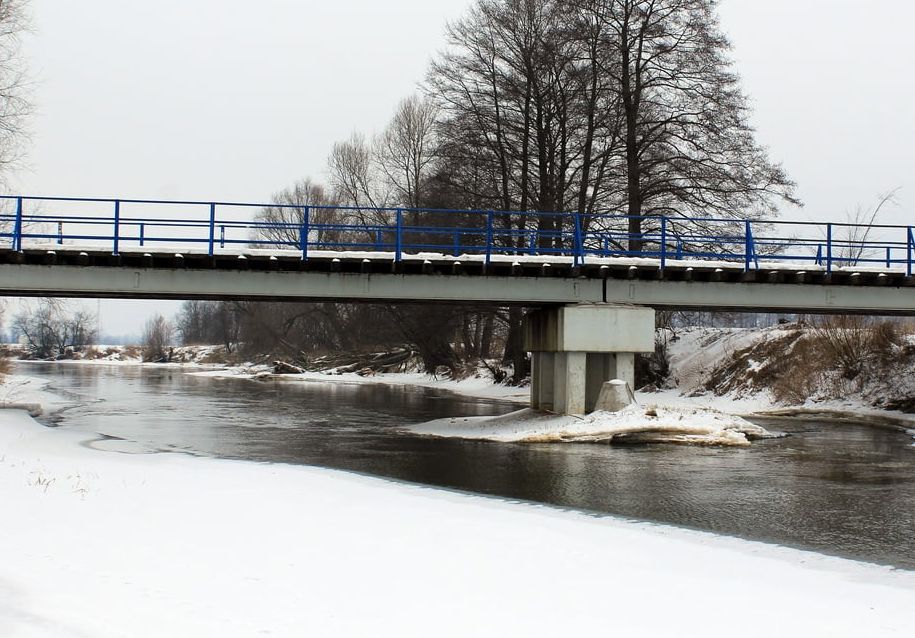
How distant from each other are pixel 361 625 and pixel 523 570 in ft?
8.44

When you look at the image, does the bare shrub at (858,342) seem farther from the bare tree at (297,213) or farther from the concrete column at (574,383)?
the bare tree at (297,213)

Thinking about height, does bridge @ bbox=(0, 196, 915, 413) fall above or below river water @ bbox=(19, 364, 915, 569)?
above

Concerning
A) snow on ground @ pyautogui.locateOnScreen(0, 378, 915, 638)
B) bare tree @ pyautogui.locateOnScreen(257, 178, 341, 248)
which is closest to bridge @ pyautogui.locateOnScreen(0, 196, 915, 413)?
snow on ground @ pyautogui.locateOnScreen(0, 378, 915, 638)

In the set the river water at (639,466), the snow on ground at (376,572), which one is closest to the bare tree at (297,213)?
the river water at (639,466)

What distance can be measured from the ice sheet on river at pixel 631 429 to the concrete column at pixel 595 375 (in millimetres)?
1732

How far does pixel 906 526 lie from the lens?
12.1 metres

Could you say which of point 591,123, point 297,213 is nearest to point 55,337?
point 297,213

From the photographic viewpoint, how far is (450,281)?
24.0 metres

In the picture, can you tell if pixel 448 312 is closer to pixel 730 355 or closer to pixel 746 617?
pixel 730 355

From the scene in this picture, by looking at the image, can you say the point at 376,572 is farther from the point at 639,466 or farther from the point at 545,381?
the point at 545,381

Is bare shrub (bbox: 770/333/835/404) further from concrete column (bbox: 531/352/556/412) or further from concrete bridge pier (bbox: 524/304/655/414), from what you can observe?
concrete column (bbox: 531/352/556/412)

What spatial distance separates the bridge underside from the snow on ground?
440 inches

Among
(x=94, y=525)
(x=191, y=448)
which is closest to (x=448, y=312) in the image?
(x=191, y=448)

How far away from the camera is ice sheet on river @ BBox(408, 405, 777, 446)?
2203 centimetres
